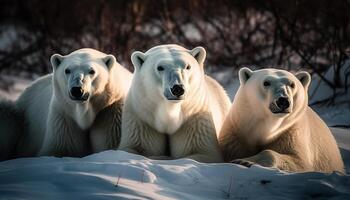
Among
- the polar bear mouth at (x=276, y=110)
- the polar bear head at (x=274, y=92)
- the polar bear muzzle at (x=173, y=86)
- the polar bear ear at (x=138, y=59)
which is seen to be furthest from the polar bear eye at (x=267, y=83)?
the polar bear ear at (x=138, y=59)

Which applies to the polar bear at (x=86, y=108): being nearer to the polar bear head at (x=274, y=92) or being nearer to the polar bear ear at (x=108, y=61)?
the polar bear ear at (x=108, y=61)

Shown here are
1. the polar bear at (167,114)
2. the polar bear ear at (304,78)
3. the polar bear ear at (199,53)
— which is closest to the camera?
the polar bear at (167,114)

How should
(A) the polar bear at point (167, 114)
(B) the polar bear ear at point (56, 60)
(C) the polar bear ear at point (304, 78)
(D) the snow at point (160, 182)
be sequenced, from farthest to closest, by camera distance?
(B) the polar bear ear at point (56, 60) → (C) the polar bear ear at point (304, 78) → (A) the polar bear at point (167, 114) → (D) the snow at point (160, 182)

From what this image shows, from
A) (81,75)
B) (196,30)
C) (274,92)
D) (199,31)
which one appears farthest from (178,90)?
(196,30)

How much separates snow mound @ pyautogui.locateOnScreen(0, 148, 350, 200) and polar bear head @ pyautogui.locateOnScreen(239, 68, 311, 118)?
584 millimetres

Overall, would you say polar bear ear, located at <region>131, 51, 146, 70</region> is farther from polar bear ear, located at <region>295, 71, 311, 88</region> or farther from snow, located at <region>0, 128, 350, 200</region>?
polar bear ear, located at <region>295, 71, 311, 88</region>

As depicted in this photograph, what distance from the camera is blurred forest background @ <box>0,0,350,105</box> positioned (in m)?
10.7

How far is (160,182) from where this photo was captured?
447 centimetres

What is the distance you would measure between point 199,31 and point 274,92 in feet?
26.3

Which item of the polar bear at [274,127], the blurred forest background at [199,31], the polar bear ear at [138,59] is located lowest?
the polar bear at [274,127]

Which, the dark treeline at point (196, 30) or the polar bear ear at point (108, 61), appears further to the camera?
the dark treeline at point (196, 30)

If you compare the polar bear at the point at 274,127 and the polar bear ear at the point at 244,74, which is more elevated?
Answer: the polar bear ear at the point at 244,74

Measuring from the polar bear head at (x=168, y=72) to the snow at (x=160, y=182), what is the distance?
0.51m

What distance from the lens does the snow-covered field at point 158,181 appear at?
405 centimetres
